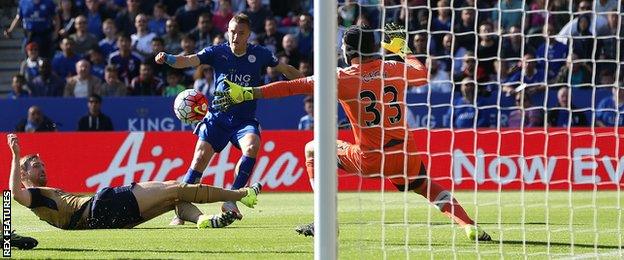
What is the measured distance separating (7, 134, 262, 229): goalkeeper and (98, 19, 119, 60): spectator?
33.9 ft

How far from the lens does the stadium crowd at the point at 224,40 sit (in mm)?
17672

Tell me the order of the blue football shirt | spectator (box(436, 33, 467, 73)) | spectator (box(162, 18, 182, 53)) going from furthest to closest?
1. spectator (box(162, 18, 182, 53))
2. spectator (box(436, 33, 467, 73))
3. the blue football shirt

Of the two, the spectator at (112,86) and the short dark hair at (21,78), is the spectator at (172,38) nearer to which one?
the spectator at (112,86)

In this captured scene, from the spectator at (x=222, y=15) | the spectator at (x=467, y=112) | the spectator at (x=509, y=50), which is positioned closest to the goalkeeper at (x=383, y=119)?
the spectator at (x=467, y=112)

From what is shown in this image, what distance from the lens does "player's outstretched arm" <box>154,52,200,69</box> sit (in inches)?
455

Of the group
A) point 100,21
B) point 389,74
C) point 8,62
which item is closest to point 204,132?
point 389,74

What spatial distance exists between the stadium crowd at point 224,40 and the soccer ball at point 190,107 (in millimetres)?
5747

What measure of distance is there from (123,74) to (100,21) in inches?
60.3

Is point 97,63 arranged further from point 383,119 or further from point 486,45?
point 383,119

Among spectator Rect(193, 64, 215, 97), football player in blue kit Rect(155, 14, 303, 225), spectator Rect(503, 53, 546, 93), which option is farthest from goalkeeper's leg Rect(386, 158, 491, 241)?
spectator Rect(193, 64, 215, 97)

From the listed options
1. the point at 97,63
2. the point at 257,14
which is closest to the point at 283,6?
the point at 257,14

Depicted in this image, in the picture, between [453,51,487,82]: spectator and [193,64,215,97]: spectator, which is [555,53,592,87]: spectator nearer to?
[453,51,487,82]: spectator

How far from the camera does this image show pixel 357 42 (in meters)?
9.60

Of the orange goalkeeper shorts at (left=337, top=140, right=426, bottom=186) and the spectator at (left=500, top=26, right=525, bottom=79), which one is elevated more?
the spectator at (left=500, top=26, right=525, bottom=79)
